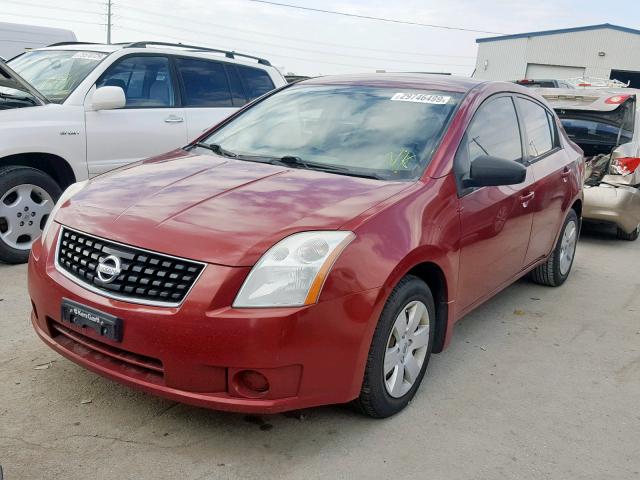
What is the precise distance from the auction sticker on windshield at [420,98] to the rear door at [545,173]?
0.96 metres

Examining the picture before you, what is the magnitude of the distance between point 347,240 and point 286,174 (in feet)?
2.67

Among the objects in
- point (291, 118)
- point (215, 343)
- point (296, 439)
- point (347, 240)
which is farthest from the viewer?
point (291, 118)

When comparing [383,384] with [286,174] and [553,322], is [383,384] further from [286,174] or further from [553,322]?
[553,322]

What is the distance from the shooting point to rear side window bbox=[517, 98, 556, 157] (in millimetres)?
4602

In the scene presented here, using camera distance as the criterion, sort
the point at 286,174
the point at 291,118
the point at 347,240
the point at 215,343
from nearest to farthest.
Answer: the point at 215,343 → the point at 347,240 → the point at 286,174 → the point at 291,118

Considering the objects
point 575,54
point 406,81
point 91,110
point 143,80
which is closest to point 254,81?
point 143,80

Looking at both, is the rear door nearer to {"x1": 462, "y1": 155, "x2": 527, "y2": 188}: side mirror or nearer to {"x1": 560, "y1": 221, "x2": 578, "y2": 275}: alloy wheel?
{"x1": 560, "y1": 221, "x2": 578, "y2": 275}: alloy wheel

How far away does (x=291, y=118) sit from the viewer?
4.03 m

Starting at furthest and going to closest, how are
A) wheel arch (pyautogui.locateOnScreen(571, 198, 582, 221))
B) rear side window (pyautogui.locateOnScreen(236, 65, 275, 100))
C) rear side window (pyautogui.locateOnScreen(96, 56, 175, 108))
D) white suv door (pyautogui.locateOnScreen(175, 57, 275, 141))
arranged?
1. rear side window (pyautogui.locateOnScreen(236, 65, 275, 100))
2. white suv door (pyautogui.locateOnScreen(175, 57, 275, 141))
3. rear side window (pyautogui.locateOnScreen(96, 56, 175, 108))
4. wheel arch (pyautogui.locateOnScreen(571, 198, 582, 221))

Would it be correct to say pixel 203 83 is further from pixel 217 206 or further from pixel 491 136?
pixel 217 206

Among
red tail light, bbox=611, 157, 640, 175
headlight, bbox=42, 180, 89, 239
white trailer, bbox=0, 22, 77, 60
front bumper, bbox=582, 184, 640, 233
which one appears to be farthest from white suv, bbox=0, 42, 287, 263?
white trailer, bbox=0, 22, 77, 60

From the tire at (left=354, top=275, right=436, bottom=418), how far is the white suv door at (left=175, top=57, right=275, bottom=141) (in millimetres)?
3841

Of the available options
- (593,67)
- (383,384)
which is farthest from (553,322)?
(593,67)

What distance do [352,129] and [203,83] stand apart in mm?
3407
